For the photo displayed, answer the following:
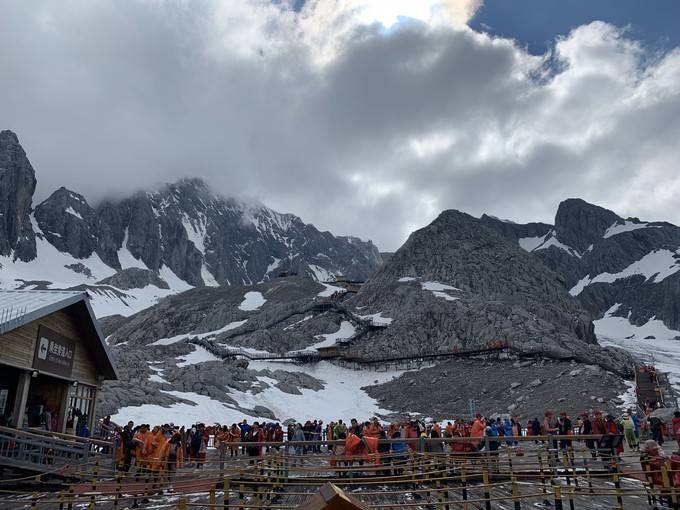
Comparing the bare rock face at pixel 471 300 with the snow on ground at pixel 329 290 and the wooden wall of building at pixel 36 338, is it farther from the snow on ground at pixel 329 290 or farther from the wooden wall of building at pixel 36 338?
the wooden wall of building at pixel 36 338

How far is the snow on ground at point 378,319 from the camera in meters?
86.9

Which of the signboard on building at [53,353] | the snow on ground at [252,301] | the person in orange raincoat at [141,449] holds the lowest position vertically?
the person in orange raincoat at [141,449]

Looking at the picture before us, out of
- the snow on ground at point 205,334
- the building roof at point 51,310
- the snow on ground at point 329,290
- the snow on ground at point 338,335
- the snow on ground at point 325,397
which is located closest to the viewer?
the building roof at point 51,310

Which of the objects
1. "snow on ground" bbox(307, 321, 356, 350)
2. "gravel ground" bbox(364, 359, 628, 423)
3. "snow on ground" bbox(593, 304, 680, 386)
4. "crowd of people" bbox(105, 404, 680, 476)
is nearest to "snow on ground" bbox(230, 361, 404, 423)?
"gravel ground" bbox(364, 359, 628, 423)

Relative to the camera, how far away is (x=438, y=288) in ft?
320

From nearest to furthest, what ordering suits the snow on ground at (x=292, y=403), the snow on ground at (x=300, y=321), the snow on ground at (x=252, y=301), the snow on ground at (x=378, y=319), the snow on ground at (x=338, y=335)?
the snow on ground at (x=292, y=403) → the snow on ground at (x=338, y=335) → the snow on ground at (x=378, y=319) → the snow on ground at (x=300, y=321) → the snow on ground at (x=252, y=301)

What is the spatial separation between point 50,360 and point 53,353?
1.11 feet

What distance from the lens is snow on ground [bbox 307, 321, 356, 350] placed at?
83.1 m

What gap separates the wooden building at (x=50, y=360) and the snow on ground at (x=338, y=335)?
58.9m

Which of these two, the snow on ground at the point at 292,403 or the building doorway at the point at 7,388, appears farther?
the snow on ground at the point at 292,403

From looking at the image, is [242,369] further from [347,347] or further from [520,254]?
[520,254]

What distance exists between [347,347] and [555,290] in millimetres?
51650

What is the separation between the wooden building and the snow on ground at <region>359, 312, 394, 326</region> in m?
64.2

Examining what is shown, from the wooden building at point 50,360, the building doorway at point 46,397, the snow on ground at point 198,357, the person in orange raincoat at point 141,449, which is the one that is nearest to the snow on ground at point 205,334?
the snow on ground at point 198,357
